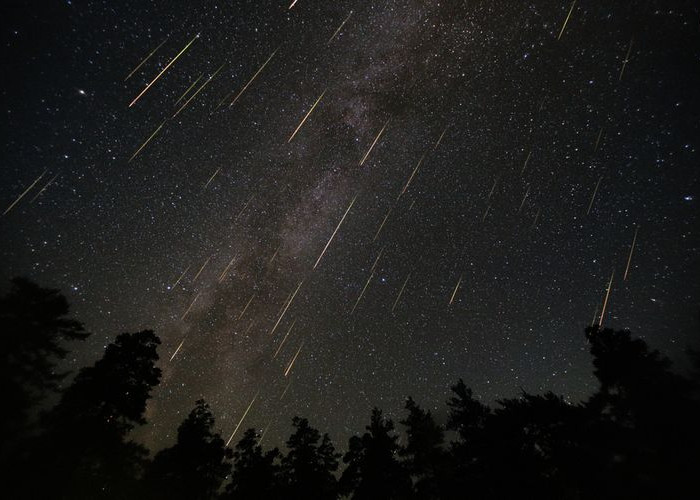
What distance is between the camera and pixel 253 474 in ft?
74.8

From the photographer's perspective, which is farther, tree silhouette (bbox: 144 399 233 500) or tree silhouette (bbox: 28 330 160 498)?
tree silhouette (bbox: 144 399 233 500)

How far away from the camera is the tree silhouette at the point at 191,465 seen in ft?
73.9

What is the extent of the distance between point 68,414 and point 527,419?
20264 mm

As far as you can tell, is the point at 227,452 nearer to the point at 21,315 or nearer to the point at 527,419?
the point at 21,315

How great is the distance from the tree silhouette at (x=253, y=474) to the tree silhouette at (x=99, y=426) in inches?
290

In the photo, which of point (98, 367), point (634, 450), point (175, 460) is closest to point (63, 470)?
point (98, 367)

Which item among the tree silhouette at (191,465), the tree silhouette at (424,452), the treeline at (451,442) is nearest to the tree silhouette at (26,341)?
the treeline at (451,442)

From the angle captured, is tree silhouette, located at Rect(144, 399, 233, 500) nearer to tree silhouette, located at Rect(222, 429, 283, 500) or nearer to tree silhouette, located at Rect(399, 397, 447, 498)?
tree silhouette, located at Rect(222, 429, 283, 500)

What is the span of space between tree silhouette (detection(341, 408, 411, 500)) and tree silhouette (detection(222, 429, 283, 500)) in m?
5.75

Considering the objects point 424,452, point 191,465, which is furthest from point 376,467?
point 191,465

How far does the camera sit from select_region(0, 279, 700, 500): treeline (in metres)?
12.4

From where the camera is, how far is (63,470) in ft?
45.8

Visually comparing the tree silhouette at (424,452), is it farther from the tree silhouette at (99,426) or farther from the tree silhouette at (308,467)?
the tree silhouette at (99,426)

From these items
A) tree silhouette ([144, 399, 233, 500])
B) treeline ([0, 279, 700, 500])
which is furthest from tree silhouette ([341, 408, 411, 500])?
tree silhouette ([144, 399, 233, 500])
